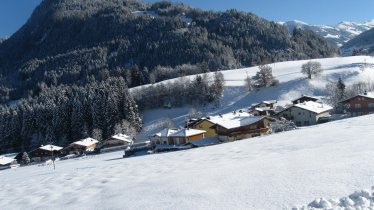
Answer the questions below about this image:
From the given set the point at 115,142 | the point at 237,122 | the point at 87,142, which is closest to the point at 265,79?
the point at 115,142

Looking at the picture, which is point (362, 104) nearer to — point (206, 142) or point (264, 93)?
point (206, 142)

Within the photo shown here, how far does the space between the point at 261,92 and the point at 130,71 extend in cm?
7097

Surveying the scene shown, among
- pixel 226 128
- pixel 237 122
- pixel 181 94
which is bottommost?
pixel 226 128

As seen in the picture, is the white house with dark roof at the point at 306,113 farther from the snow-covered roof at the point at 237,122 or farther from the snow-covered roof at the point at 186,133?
the snow-covered roof at the point at 186,133

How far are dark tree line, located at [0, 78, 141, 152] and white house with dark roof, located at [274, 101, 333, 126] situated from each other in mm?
42467

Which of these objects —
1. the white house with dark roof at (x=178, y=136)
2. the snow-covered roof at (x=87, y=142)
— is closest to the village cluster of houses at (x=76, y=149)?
the snow-covered roof at (x=87, y=142)

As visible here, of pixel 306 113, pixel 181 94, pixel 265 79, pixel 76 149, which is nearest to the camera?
pixel 306 113

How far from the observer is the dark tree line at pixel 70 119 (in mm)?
100938

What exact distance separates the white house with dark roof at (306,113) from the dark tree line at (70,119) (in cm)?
4247

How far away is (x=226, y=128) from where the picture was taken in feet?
189

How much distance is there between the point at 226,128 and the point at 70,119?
62.9 m

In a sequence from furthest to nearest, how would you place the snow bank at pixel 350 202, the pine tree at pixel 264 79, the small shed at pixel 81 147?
1. the pine tree at pixel 264 79
2. the small shed at pixel 81 147
3. the snow bank at pixel 350 202

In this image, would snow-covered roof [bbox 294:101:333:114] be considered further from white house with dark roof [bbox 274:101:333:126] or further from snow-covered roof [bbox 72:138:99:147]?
snow-covered roof [bbox 72:138:99:147]

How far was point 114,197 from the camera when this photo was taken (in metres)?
16.8
